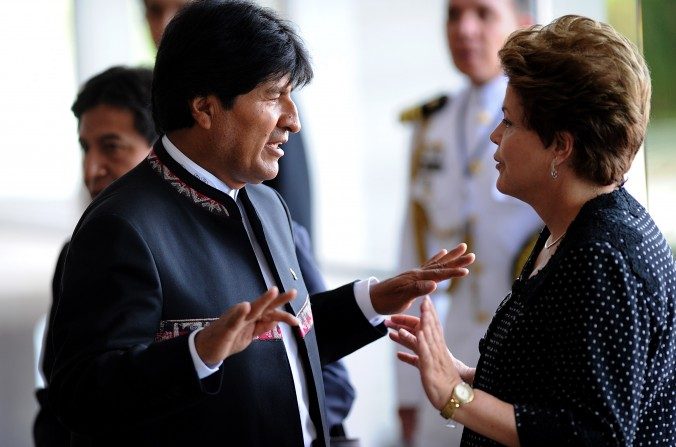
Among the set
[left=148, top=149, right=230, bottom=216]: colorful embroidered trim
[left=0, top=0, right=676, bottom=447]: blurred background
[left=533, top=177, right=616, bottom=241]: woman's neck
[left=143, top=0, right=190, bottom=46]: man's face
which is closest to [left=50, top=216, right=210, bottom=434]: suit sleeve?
[left=148, top=149, right=230, bottom=216]: colorful embroidered trim

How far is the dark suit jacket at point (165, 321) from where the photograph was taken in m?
1.70

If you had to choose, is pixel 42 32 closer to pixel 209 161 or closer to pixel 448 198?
pixel 448 198

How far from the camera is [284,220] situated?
2.20 meters

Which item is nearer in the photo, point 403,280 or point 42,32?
point 403,280

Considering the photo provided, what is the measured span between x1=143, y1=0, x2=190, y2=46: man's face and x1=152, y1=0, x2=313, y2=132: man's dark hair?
130 cm

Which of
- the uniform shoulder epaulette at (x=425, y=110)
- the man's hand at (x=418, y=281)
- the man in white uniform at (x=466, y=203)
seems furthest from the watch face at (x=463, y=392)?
the uniform shoulder epaulette at (x=425, y=110)

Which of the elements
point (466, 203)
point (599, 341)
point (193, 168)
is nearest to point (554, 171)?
point (599, 341)

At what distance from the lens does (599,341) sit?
171cm

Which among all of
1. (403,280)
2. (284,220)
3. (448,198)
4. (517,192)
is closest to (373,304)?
(403,280)

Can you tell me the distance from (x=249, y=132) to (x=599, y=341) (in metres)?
0.69

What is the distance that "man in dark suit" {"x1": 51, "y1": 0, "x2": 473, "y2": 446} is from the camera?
169cm

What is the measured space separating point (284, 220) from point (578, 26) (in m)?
0.68

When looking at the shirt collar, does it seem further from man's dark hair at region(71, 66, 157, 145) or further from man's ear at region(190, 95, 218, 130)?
man's dark hair at region(71, 66, 157, 145)

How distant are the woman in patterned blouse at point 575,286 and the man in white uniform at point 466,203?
1.45m
